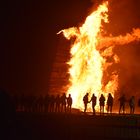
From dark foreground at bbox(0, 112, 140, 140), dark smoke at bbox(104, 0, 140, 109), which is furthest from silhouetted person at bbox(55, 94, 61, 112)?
dark smoke at bbox(104, 0, 140, 109)

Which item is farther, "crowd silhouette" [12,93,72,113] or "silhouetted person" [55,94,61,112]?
"crowd silhouette" [12,93,72,113]

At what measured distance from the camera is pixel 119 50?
62719mm

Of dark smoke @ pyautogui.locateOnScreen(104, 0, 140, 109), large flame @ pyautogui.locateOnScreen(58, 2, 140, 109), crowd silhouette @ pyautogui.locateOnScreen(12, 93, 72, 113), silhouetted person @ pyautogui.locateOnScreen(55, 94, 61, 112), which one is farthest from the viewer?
dark smoke @ pyautogui.locateOnScreen(104, 0, 140, 109)

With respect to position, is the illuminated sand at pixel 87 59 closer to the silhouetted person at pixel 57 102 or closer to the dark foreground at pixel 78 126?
the silhouetted person at pixel 57 102

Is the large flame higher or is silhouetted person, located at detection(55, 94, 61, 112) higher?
the large flame

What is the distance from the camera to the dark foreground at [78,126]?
117 ft

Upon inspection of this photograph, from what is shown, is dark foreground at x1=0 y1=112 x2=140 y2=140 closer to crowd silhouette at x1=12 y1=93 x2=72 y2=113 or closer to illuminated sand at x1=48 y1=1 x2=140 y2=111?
crowd silhouette at x1=12 y1=93 x2=72 y2=113

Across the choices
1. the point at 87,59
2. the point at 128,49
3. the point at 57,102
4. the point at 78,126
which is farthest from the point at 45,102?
the point at 128,49

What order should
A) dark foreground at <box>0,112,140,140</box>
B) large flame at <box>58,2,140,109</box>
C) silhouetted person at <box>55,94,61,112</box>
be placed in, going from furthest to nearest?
large flame at <box>58,2,140,109</box> → silhouetted person at <box>55,94,61,112</box> → dark foreground at <box>0,112,140,140</box>

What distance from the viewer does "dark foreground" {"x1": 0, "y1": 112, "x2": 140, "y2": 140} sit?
3556cm

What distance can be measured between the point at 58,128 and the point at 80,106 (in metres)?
11.9

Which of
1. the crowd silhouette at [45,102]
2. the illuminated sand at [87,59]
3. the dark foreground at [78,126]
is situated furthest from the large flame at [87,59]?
the dark foreground at [78,126]

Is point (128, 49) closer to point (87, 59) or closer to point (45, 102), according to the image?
point (87, 59)

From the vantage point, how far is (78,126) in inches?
1437
